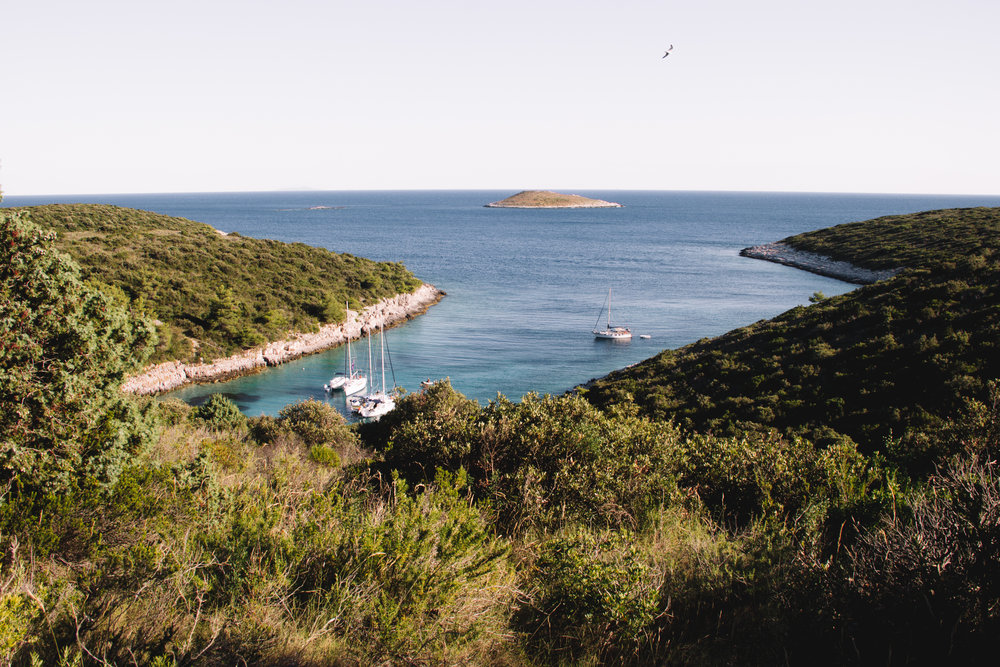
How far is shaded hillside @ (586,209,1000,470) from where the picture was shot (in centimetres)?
2058

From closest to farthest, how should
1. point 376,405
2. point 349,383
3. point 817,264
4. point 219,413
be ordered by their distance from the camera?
1. point 219,413
2. point 376,405
3. point 349,383
4. point 817,264

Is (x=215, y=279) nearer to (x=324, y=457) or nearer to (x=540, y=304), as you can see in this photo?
(x=540, y=304)

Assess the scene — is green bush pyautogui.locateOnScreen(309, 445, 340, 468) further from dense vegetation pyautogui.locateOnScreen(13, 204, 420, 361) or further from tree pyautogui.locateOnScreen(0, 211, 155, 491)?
dense vegetation pyautogui.locateOnScreen(13, 204, 420, 361)

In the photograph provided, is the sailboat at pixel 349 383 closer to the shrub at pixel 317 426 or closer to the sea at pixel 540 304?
the sea at pixel 540 304

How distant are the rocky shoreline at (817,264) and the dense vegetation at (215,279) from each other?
5461cm

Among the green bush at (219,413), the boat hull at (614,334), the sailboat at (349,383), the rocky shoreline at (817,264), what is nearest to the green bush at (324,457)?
the green bush at (219,413)

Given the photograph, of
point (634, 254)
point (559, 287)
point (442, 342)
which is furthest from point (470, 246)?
point (442, 342)

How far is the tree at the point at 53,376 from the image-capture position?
6254mm

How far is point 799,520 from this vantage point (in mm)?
5820

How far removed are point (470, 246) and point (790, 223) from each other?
367 feet

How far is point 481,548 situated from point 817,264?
94.7 m

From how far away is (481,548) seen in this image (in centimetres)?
471

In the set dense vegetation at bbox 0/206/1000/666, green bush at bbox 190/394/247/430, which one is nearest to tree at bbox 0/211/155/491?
dense vegetation at bbox 0/206/1000/666

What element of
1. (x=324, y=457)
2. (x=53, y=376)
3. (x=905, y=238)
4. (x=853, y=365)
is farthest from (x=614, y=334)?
(x=905, y=238)
